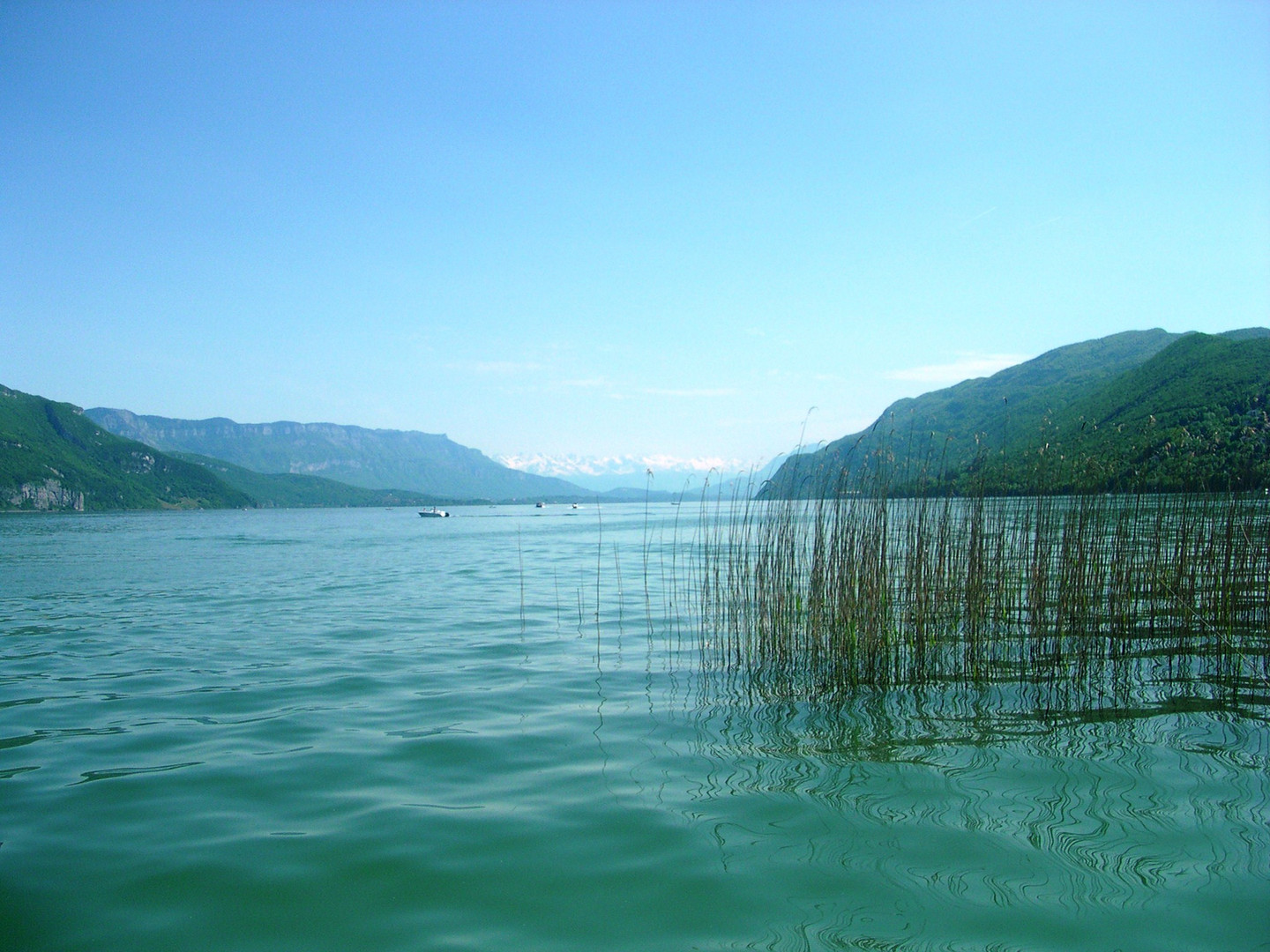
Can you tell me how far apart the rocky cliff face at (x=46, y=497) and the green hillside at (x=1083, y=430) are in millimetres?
141729

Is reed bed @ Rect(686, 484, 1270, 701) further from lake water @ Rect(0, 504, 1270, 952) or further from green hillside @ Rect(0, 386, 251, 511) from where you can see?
green hillside @ Rect(0, 386, 251, 511)

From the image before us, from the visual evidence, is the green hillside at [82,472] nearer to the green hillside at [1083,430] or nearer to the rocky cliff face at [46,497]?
the rocky cliff face at [46,497]

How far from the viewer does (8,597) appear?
16688 millimetres

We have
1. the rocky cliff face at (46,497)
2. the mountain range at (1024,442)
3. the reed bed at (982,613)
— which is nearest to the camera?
the reed bed at (982,613)

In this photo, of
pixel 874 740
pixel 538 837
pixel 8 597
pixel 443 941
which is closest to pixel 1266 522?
pixel 874 740

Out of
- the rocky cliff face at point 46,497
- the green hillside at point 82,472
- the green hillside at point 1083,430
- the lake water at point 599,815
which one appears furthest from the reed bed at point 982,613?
the rocky cliff face at point 46,497

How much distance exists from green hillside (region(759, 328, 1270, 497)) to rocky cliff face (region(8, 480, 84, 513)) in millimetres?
141729

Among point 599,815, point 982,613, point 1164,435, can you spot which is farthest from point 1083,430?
point 599,815

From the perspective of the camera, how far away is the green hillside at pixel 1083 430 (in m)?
9.06

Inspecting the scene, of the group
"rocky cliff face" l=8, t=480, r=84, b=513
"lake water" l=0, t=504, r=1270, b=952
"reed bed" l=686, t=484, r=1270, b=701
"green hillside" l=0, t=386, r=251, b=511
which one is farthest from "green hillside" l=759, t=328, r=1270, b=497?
"green hillside" l=0, t=386, r=251, b=511

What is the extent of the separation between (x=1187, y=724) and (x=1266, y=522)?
3.92 m

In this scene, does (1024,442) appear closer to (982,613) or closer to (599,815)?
(982,613)

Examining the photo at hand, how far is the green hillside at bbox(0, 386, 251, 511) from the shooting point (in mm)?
142250

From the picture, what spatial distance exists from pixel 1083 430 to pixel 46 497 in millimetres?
175711
